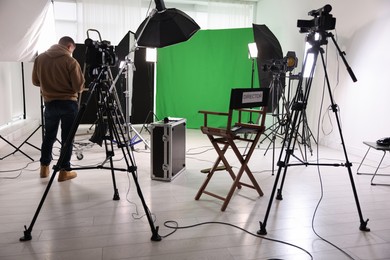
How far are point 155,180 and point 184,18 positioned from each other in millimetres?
1714

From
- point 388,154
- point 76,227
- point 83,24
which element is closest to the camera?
point 76,227

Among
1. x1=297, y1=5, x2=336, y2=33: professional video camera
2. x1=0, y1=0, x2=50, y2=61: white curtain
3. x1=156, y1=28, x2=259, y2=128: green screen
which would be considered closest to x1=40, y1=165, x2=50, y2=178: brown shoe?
x1=0, y1=0, x2=50, y2=61: white curtain

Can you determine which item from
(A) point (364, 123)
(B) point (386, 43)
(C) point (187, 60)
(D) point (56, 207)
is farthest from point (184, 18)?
(C) point (187, 60)

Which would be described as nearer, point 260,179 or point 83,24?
point 260,179

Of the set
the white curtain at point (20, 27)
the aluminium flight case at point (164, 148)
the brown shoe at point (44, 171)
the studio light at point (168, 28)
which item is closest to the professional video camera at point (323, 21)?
the studio light at point (168, 28)

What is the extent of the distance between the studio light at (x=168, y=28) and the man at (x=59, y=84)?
31.9 inches

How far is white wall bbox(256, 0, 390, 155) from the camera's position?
4051mm

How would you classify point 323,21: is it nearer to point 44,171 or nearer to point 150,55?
point 44,171

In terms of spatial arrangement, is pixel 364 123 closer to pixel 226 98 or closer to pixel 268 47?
pixel 268 47

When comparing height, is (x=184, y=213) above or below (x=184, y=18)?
below

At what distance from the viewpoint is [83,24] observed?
21.5 ft

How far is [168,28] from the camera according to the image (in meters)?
3.10

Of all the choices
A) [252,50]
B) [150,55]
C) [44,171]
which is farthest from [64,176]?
[252,50]

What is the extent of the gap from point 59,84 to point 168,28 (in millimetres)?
1233
